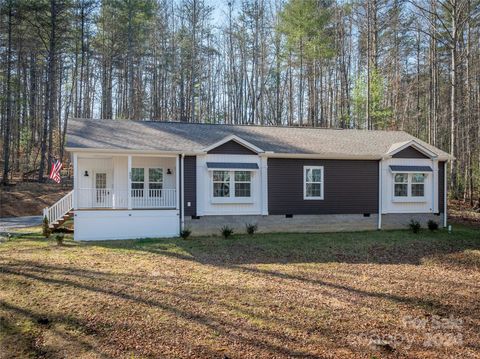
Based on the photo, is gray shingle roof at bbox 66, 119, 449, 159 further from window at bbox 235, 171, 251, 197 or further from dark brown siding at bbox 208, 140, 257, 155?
window at bbox 235, 171, 251, 197

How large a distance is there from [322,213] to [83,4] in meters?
25.7

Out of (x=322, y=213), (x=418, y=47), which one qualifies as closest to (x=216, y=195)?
(x=322, y=213)

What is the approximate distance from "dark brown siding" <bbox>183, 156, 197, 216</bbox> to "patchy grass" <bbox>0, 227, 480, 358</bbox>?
258cm

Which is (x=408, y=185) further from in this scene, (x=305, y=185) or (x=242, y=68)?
(x=242, y=68)

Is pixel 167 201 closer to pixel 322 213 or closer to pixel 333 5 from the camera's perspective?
pixel 322 213

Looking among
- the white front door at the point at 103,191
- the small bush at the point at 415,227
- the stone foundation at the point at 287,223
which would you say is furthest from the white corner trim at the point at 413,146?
the white front door at the point at 103,191

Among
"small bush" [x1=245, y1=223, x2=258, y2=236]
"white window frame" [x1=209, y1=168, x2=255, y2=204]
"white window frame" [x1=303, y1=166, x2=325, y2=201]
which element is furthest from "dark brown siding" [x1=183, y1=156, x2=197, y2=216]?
"white window frame" [x1=303, y1=166, x2=325, y2=201]

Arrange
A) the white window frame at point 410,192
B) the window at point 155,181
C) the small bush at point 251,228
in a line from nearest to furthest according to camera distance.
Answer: the small bush at point 251,228
the window at point 155,181
the white window frame at point 410,192

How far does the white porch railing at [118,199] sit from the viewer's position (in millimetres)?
14359

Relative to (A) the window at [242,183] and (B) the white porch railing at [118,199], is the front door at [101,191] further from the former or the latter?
(A) the window at [242,183]

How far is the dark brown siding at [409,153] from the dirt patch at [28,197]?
67.6ft

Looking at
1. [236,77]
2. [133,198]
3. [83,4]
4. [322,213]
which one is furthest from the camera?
[236,77]

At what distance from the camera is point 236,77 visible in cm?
3597

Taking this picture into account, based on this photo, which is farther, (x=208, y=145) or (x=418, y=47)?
(x=418, y=47)
